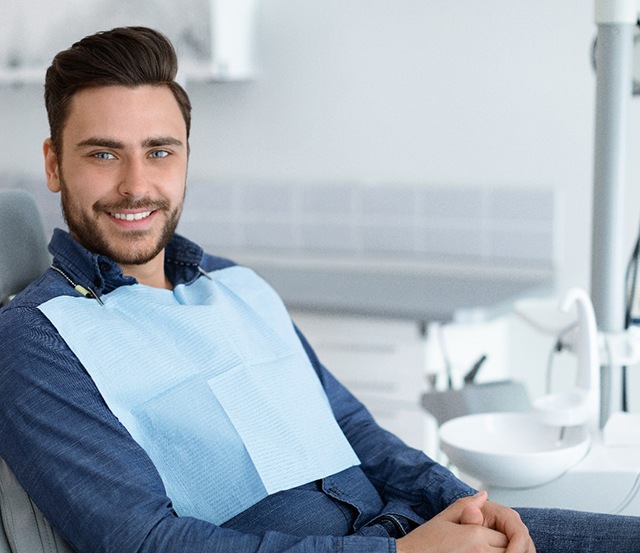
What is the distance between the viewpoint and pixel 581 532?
1.59m

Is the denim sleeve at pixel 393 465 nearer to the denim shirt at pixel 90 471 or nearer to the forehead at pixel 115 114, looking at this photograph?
the denim shirt at pixel 90 471

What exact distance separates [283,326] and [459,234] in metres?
1.66

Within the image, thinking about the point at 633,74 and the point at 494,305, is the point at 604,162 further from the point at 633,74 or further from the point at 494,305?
the point at 494,305

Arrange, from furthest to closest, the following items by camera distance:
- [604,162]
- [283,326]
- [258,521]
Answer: [604,162] < [283,326] < [258,521]

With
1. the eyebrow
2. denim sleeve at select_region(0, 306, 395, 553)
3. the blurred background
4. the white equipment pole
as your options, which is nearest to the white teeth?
the eyebrow

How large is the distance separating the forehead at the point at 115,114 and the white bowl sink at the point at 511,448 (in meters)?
0.81

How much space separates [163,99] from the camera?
1725mm

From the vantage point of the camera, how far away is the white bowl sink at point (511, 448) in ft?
5.95

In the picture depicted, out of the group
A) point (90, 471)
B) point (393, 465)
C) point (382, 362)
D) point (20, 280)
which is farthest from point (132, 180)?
point (382, 362)

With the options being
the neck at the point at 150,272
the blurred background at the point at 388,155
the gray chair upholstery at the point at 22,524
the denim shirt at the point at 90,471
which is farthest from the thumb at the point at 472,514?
the blurred background at the point at 388,155

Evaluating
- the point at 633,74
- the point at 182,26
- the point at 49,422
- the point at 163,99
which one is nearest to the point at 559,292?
the point at 633,74

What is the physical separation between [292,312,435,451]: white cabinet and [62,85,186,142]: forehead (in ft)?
4.85

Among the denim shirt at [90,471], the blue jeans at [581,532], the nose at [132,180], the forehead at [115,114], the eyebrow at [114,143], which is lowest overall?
the blue jeans at [581,532]

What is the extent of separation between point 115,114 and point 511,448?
38.9 inches
